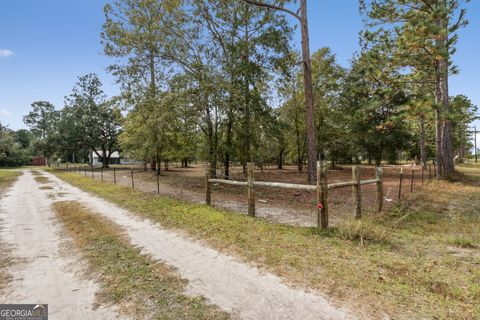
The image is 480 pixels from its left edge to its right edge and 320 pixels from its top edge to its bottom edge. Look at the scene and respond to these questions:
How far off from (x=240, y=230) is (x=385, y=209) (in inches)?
202

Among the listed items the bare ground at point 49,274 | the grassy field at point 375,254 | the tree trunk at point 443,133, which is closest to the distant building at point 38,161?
the bare ground at point 49,274

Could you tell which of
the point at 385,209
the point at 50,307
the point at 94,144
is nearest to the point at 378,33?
the point at 385,209

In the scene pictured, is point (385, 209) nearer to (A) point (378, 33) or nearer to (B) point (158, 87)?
(A) point (378, 33)

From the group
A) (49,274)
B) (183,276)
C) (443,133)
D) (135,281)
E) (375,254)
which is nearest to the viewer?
(135,281)

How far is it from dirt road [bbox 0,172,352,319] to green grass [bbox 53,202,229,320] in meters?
0.16

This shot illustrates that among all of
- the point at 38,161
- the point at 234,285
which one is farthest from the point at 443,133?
the point at 38,161

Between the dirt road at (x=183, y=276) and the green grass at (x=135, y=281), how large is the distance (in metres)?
0.16

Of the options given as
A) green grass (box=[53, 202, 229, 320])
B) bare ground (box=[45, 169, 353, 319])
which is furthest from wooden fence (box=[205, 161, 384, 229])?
green grass (box=[53, 202, 229, 320])

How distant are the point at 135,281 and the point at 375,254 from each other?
375 centimetres

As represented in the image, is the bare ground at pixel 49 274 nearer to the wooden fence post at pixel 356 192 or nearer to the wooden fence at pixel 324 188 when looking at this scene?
the wooden fence at pixel 324 188

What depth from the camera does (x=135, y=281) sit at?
3.64 metres

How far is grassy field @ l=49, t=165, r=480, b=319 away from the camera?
3023 millimetres

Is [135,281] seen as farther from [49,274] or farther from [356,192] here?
[356,192]

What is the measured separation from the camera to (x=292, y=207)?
9039 mm
